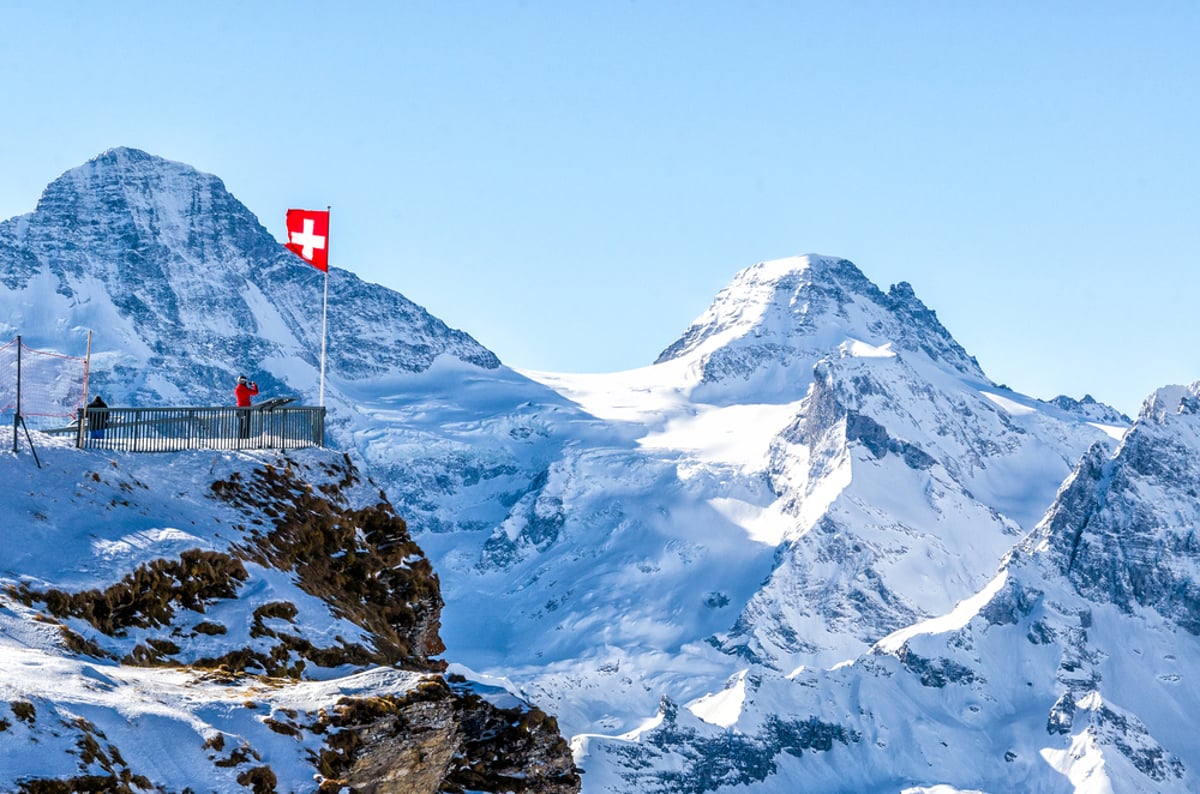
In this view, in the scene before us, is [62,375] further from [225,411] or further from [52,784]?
[52,784]

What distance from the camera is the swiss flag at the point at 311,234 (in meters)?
60.1

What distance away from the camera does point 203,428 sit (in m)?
52.4

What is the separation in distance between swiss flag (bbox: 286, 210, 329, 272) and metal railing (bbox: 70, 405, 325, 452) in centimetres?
788

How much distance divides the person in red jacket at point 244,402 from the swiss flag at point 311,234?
533cm

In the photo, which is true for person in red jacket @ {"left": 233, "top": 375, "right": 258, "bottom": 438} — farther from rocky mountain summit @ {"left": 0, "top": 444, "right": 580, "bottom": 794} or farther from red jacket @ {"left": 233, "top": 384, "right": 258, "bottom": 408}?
rocky mountain summit @ {"left": 0, "top": 444, "right": 580, "bottom": 794}

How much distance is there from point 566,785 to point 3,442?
15479 mm

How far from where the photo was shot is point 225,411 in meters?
52.8

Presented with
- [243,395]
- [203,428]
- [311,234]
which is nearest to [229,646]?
[203,428]

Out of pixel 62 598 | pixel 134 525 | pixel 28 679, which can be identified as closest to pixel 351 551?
pixel 134 525

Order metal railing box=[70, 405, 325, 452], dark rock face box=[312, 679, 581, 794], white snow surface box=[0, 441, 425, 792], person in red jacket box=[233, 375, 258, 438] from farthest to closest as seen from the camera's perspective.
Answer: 1. person in red jacket box=[233, 375, 258, 438]
2. metal railing box=[70, 405, 325, 452]
3. dark rock face box=[312, 679, 581, 794]
4. white snow surface box=[0, 441, 425, 792]

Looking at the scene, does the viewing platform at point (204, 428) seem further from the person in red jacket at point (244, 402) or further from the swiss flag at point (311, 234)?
the swiss flag at point (311, 234)

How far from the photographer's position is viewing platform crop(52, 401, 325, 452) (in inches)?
1950

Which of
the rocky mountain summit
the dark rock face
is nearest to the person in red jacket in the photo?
the rocky mountain summit

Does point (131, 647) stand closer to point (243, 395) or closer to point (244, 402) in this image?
point (244, 402)
